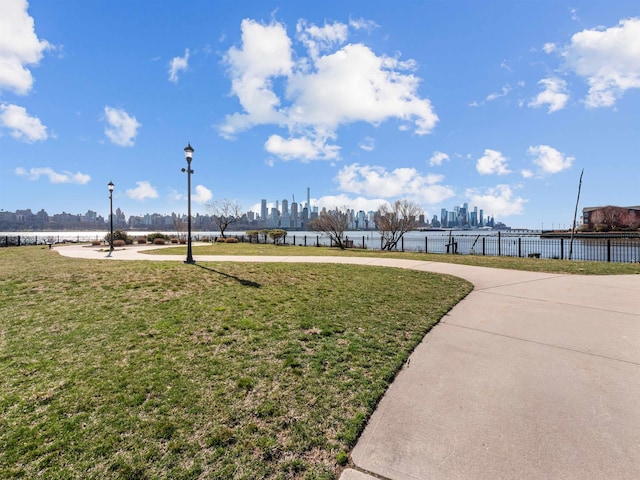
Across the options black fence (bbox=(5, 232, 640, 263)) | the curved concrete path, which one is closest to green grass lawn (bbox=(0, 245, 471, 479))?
the curved concrete path

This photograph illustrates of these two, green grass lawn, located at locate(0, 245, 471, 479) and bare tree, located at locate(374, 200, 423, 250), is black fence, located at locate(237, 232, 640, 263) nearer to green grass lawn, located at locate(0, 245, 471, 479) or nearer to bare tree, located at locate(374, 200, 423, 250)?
bare tree, located at locate(374, 200, 423, 250)


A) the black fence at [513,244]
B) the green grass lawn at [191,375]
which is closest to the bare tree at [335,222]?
the black fence at [513,244]

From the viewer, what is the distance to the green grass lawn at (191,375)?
2311 millimetres

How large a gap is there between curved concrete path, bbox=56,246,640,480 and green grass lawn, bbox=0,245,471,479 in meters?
0.31

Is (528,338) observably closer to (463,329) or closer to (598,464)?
(463,329)

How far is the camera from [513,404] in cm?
301

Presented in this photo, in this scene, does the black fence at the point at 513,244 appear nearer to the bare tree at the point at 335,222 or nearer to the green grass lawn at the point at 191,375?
the bare tree at the point at 335,222

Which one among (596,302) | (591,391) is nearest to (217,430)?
(591,391)

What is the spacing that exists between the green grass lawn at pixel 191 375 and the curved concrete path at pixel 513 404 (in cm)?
31

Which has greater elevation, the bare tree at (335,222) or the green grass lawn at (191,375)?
the bare tree at (335,222)

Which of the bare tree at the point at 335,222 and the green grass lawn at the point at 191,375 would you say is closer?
the green grass lawn at the point at 191,375

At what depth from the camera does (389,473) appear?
86.8 inches

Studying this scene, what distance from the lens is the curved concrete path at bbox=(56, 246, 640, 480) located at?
227cm

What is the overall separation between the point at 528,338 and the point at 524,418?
90.1 inches
